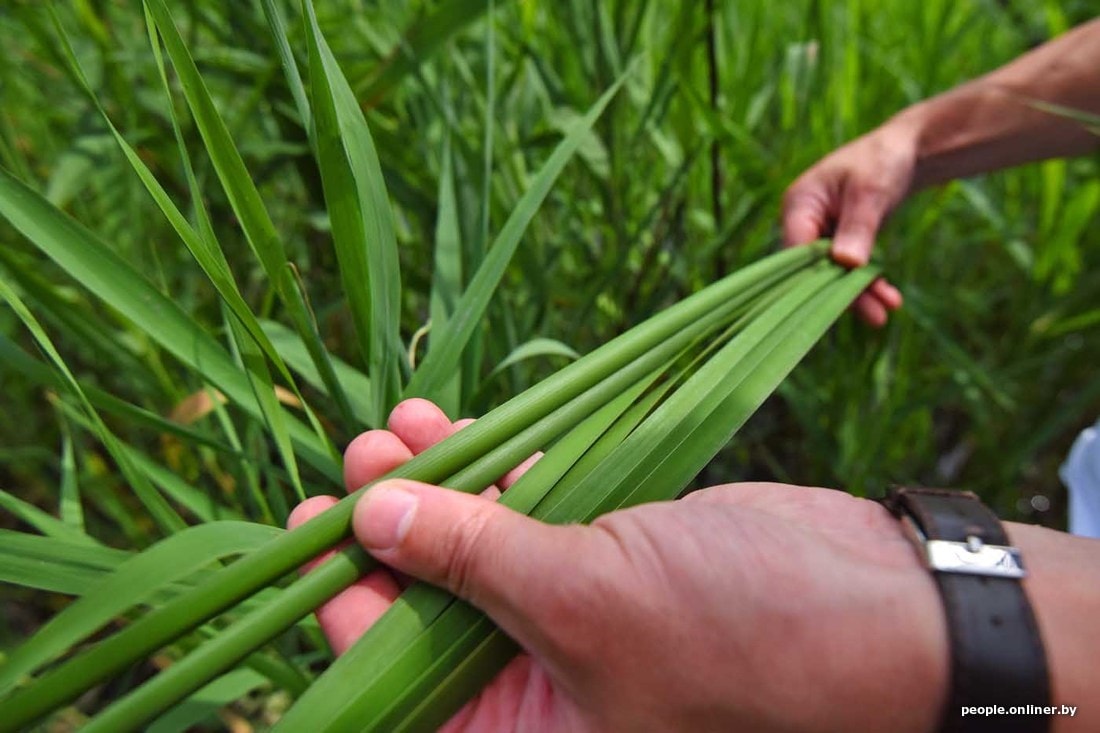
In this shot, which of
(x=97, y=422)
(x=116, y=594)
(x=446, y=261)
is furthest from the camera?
(x=446, y=261)

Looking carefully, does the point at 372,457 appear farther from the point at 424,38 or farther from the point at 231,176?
the point at 424,38

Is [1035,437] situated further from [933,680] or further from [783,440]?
[933,680]

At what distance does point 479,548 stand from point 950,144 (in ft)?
3.09

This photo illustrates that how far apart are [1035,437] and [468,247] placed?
34.1 inches

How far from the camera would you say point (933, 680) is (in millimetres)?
499

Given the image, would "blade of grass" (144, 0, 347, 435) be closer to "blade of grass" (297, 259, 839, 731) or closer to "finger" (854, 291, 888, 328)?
"blade of grass" (297, 259, 839, 731)

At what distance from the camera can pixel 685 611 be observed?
48cm

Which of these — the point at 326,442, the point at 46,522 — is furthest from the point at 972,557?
the point at 46,522

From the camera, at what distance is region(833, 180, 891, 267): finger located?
965 millimetres

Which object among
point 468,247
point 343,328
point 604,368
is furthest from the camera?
point 343,328

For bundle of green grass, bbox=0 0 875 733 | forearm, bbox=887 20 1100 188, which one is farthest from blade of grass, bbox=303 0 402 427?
forearm, bbox=887 20 1100 188

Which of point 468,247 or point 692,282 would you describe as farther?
point 692,282

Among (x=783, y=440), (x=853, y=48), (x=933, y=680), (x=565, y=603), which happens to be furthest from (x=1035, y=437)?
(x=565, y=603)

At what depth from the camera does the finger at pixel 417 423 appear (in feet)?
1.99
